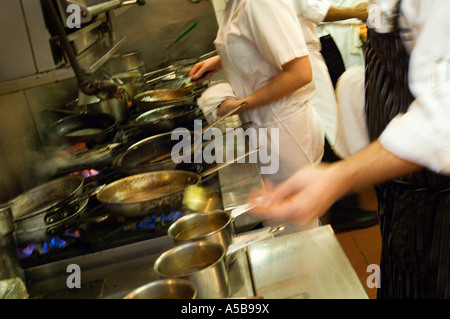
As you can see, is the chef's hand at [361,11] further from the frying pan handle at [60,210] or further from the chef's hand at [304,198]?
the chef's hand at [304,198]

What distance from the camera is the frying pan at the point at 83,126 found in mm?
2955

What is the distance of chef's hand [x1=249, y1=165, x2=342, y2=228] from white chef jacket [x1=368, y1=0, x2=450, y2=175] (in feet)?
0.53

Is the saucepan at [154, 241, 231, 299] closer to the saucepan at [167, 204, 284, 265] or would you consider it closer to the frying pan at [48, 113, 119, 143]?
the saucepan at [167, 204, 284, 265]

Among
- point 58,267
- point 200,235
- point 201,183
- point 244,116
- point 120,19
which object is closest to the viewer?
point 200,235

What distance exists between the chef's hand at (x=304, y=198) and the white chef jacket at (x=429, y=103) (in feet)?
0.53

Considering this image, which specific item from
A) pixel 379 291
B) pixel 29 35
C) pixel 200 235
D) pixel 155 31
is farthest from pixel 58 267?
pixel 155 31

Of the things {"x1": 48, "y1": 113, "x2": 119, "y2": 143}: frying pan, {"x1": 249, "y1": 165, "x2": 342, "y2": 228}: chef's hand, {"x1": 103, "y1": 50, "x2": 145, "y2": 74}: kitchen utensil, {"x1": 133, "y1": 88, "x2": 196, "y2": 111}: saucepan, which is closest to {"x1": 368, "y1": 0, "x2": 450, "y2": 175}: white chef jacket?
{"x1": 249, "y1": 165, "x2": 342, "y2": 228}: chef's hand

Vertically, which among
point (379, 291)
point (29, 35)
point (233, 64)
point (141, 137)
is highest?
point (29, 35)

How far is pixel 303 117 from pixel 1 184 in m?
1.56

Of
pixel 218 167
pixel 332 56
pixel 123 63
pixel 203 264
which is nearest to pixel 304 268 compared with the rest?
pixel 203 264

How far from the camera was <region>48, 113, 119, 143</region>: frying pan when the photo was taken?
9.70 feet

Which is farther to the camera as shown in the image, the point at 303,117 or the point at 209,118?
the point at 209,118

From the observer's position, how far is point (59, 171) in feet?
8.57

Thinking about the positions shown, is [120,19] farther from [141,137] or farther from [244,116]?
[244,116]
